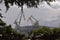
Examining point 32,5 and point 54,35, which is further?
point 54,35

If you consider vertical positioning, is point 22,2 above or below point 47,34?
above

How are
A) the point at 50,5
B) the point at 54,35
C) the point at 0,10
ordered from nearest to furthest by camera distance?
the point at 50,5 < the point at 0,10 < the point at 54,35

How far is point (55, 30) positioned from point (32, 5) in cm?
483

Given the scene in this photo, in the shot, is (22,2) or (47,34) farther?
(47,34)

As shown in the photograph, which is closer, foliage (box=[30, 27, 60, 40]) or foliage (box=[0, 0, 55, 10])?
foliage (box=[0, 0, 55, 10])

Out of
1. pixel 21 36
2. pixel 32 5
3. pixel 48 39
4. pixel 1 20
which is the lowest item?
pixel 48 39

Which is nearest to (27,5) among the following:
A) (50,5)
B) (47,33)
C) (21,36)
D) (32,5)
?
(32,5)

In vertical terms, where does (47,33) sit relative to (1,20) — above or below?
below

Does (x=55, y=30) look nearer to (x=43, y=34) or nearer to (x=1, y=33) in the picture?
(x=43, y=34)

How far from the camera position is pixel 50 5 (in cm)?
880

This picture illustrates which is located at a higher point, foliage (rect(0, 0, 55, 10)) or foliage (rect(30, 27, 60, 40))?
foliage (rect(0, 0, 55, 10))

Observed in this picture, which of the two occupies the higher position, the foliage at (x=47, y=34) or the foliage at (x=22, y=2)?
the foliage at (x=22, y=2)

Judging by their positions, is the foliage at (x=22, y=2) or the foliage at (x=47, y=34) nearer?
the foliage at (x=22, y=2)

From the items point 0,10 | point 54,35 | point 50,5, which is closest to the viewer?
point 50,5
